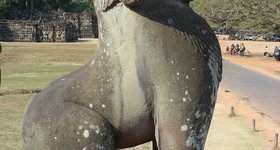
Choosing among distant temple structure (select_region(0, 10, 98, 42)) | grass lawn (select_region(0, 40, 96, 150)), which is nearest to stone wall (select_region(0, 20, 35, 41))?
distant temple structure (select_region(0, 10, 98, 42))

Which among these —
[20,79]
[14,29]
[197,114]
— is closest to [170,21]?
[197,114]

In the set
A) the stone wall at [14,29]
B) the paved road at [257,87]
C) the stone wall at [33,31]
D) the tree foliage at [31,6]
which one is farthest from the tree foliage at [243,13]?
the tree foliage at [31,6]

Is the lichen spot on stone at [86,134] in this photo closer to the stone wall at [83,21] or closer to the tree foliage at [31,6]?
the stone wall at [83,21]

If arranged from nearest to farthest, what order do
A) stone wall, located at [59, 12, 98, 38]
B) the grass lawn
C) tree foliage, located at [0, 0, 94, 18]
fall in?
1. the grass lawn
2. stone wall, located at [59, 12, 98, 38]
3. tree foliage, located at [0, 0, 94, 18]

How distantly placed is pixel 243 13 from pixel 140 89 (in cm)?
4048

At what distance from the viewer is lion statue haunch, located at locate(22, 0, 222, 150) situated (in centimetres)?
237

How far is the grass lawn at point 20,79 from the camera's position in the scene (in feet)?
34.3

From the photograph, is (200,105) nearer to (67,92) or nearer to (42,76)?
(67,92)

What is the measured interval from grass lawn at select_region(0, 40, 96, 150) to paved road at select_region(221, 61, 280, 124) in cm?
676

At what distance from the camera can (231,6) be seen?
4325 cm

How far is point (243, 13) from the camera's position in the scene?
41.6m

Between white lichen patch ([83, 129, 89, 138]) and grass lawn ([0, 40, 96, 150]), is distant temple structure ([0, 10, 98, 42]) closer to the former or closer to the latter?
grass lawn ([0, 40, 96, 150])

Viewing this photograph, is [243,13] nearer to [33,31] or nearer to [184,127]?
[33,31]

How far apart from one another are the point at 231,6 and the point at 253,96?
27.0 m
